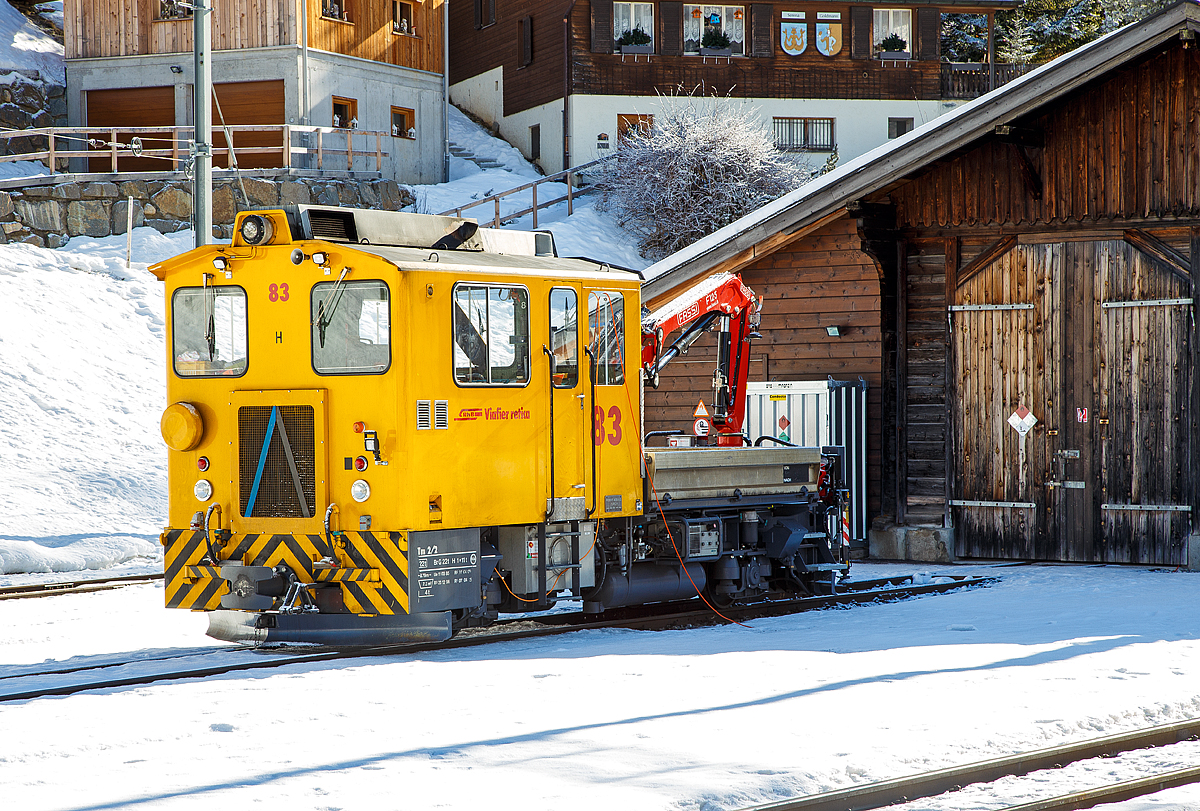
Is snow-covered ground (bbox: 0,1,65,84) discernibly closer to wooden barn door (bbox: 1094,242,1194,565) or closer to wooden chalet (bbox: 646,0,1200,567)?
wooden chalet (bbox: 646,0,1200,567)

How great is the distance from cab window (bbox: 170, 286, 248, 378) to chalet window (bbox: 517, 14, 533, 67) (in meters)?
32.4

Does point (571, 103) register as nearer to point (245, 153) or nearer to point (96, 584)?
point (245, 153)

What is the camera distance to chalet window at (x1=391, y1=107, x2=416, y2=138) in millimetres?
36562

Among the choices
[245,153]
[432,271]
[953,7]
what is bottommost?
[432,271]

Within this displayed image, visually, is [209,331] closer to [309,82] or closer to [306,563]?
[306,563]

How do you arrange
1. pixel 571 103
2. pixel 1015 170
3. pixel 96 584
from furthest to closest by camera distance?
pixel 571 103
pixel 1015 170
pixel 96 584

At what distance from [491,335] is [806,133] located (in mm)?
31445

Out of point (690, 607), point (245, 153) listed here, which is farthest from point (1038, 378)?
point (245, 153)

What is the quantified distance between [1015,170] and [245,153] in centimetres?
2260

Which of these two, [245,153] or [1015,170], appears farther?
[245,153]

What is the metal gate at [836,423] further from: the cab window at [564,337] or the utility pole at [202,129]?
the utility pole at [202,129]

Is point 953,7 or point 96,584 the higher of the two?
point 953,7

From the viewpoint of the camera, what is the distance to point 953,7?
40219 mm

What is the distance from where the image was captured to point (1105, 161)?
579 inches
